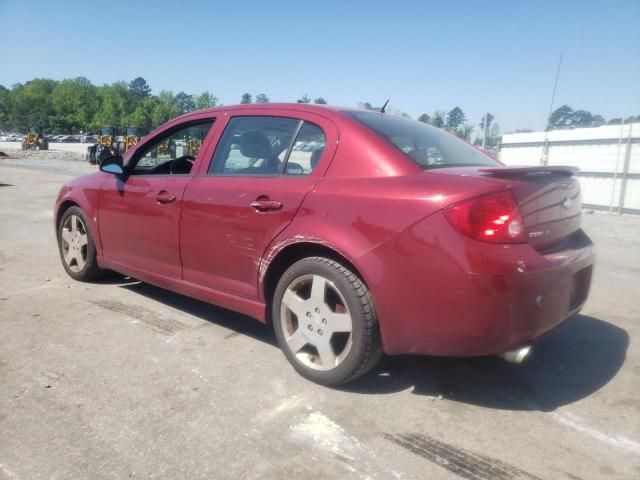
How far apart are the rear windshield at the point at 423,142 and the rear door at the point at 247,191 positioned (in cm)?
31

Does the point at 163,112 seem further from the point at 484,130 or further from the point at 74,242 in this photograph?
the point at 74,242

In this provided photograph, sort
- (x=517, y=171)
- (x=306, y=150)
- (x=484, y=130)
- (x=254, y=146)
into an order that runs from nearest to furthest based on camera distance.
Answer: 1. (x=517, y=171)
2. (x=306, y=150)
3. (x=254, y=146)
4. (x=484, y=130)

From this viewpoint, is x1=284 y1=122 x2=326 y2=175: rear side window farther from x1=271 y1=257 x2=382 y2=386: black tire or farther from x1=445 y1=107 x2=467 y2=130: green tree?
x1=445 y1=107 x2=467 y2=130: green tree

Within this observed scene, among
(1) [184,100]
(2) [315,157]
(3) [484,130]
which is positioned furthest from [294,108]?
(1) [184,100]

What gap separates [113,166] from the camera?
13.5 ft

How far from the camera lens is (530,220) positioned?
8.05 ft

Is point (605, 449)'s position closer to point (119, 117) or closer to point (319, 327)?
point (319, 327)

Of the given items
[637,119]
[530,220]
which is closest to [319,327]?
[530,220]

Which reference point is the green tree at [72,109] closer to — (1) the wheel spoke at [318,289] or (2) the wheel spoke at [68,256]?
(2) the wheel spoke at [68,256]

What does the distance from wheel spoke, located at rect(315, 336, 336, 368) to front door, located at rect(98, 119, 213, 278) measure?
1.32 metres

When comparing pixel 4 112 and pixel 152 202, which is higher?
pixel 4 112

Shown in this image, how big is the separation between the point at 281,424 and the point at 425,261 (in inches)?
41.2

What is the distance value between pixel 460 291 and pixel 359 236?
0.57m

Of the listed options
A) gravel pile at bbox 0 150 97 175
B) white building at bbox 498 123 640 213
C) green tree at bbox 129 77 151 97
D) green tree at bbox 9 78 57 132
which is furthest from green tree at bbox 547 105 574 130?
green tree at bbox 129 77 151 97
